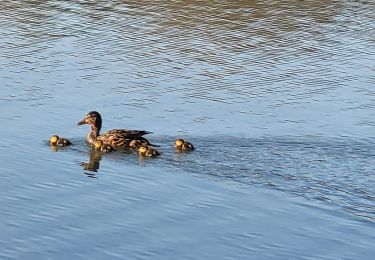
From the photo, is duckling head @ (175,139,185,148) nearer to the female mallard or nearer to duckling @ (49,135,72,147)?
the female mallard

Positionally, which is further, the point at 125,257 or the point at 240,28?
the point at 240,28

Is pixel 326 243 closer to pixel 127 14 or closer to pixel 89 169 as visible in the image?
pixel 89 169

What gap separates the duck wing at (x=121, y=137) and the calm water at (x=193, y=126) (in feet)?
0.80

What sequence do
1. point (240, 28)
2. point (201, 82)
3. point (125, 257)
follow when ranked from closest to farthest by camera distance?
point (125, 257) → point (201, 82) → point (240, 28)

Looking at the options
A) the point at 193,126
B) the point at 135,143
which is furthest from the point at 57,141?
the point at 193,126

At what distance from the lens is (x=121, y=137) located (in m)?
18.2

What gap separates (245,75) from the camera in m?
22.2

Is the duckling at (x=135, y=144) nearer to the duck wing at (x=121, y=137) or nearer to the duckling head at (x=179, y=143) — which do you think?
the duck wing at (x=121, y=137)

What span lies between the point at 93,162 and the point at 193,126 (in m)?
1.93

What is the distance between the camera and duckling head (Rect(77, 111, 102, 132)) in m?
18.7

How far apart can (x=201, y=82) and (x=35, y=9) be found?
6.20 metres

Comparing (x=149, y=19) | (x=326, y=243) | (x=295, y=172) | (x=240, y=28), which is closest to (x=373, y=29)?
(x=240, y=28)

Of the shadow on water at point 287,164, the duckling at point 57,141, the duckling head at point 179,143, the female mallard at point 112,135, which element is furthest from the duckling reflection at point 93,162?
the duckling head at point 179,143

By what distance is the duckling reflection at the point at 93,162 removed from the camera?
17.5 m
